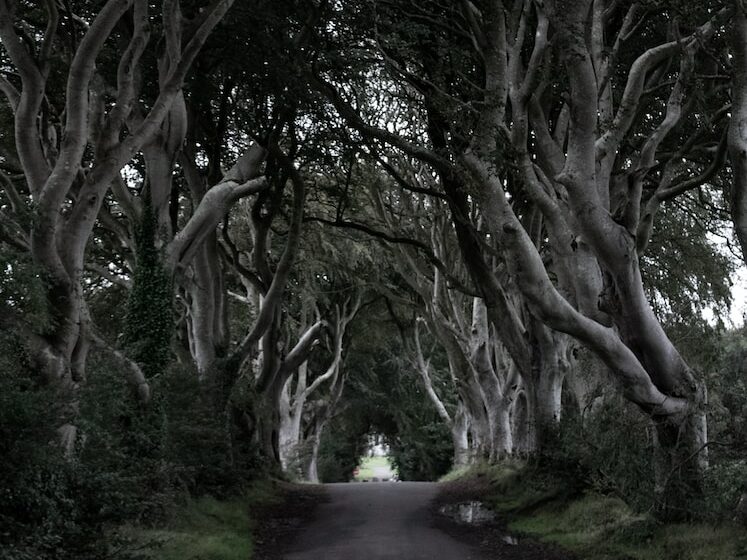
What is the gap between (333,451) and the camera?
48.9 metres

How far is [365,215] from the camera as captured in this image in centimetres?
2628

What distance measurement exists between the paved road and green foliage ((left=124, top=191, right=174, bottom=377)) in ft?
13.4

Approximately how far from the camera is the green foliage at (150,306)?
14312 mm

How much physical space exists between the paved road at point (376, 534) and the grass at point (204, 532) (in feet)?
3.25

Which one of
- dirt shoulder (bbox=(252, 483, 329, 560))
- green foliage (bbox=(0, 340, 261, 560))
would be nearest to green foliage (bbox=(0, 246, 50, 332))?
green foliage (bbox=(0, 340, 261, 560))

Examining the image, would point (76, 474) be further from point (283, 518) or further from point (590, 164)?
point (283, 518)

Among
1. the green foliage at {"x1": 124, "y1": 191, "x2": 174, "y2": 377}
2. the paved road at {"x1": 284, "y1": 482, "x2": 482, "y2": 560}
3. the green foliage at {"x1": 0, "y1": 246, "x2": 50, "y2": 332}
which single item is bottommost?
the paved road at {"x1": 284, "y1": 482, "x2": 482, "y2": 560}

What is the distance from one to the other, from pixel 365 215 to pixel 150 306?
12757 mm

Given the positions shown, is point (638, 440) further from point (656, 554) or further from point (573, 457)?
point (573, 457)

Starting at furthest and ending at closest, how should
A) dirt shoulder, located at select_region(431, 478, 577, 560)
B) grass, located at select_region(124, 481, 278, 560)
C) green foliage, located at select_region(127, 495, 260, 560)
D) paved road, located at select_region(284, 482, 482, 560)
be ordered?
paved road, located at select_region(284, 482, 482, 560), dirt shoulder, located at select_region(431, 478, 577, 560), green foliage, located at select_region(127, 495, 260, 560), grass, located at select_region(124, 481, 278, 560)

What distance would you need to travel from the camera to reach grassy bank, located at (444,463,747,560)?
984 centimetres

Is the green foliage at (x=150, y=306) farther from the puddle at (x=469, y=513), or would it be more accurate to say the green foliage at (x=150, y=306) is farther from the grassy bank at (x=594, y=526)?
the grassy bank at (x=594, y=526)

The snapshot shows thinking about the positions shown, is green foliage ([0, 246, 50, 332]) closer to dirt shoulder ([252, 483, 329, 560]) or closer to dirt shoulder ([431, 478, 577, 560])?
dirt shoulder ([252, 483, 329, 560])

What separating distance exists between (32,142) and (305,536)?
807 centimetres
